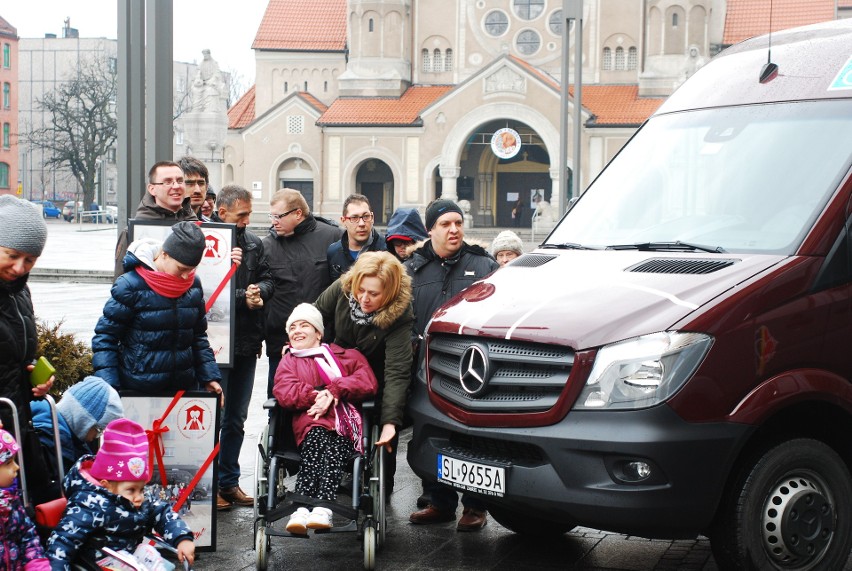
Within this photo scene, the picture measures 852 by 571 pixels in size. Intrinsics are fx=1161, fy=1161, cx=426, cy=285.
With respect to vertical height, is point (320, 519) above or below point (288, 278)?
below

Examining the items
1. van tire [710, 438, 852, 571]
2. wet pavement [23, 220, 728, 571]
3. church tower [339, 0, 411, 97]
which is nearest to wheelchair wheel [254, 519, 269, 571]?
wet pavement [23, 220, 728, 571]

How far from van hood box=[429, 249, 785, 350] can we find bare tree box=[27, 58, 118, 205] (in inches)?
3111

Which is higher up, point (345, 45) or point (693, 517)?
point (345, 45)

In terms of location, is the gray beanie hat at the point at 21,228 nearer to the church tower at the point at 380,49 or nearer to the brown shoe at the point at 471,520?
the brown shoe at the point at 471,520

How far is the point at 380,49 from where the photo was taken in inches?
2778

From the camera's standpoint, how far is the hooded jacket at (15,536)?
14.5ft

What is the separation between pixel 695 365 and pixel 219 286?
3.31m

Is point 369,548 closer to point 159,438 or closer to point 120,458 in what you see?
point 159,438

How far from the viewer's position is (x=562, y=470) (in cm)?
527

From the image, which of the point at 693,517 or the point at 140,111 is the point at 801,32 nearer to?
the point at 693,517

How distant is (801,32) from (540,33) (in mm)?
63242

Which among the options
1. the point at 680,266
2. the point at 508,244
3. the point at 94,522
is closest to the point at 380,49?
the point at 508,244

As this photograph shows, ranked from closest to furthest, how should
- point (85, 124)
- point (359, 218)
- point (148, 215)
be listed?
point (148, 215)
point (359, 218)
point (85, 124)

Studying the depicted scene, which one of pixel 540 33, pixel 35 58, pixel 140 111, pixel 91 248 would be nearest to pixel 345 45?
pixel 540 33
